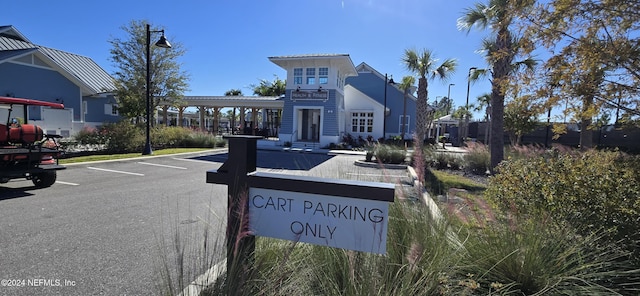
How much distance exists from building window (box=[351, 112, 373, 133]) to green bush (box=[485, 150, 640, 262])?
75.8 feet

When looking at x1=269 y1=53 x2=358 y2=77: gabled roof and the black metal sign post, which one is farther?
x1=269 y1=53 x2=358 y2=77: gabled roof

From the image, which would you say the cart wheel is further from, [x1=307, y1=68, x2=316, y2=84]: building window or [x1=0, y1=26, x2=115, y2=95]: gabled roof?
[x1=307, y1=68, x2=316, y2=84]: building window

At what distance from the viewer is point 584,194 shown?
3119mm

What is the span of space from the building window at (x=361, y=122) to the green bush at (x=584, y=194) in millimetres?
23098

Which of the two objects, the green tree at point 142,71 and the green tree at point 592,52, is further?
the green tree at point 142,71

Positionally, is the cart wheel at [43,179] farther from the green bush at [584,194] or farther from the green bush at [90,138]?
the green bush at [90,138]

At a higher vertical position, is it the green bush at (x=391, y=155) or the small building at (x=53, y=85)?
the small building at (x=53, y=85)

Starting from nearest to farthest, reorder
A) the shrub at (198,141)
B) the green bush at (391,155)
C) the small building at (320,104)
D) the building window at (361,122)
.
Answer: the green bush at (391,155), the shrub at (198,141), the small building at (320,104), the building window at (361,122)

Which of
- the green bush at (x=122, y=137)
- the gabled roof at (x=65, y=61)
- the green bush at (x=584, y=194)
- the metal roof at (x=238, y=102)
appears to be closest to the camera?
the green bush at (x=584, y=194)

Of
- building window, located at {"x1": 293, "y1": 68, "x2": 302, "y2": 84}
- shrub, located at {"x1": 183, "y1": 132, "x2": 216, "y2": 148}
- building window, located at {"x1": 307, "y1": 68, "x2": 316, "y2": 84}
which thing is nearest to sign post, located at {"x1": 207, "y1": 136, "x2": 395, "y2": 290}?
shrub, located at {"x1": 183, "y1": 132, "x2": 216, "y2": 148}

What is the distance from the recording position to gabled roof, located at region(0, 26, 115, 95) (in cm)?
1888

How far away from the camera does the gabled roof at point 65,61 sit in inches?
743

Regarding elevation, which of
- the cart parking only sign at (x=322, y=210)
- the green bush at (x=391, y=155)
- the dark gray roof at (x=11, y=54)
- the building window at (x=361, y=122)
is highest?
the dark gray roof at (x=11, y=54)

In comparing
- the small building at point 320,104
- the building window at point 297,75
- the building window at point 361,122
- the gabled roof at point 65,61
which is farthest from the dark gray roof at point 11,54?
the building window at point 361,122
